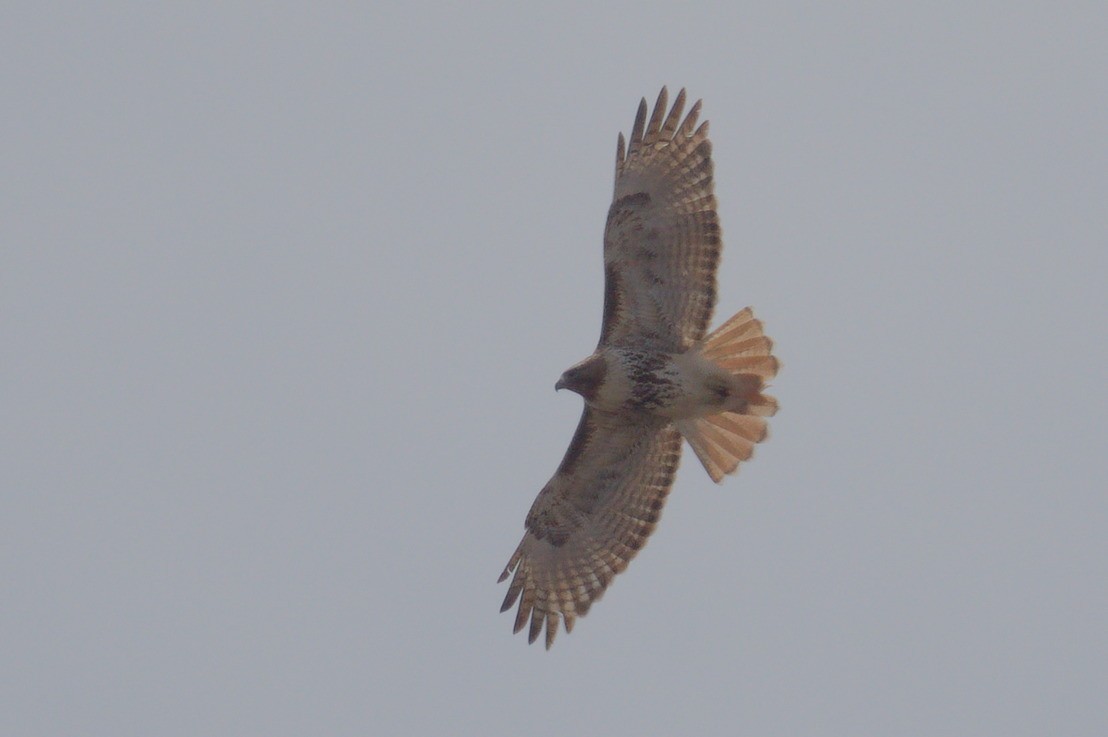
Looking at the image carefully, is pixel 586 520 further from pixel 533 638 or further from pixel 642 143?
pixel 642 143

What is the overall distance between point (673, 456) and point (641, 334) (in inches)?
41.6

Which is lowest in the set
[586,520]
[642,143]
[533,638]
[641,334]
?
[533,638]

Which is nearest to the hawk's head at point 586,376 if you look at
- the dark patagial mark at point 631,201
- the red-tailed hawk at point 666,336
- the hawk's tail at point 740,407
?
the red-tailed hawk at point 666,336

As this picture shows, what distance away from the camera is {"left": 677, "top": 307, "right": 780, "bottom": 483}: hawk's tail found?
1359cm

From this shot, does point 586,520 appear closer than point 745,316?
No

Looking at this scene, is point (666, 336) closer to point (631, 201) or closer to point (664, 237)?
point (664, 237)

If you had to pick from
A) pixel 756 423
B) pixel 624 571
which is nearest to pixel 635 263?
pixel 756 423

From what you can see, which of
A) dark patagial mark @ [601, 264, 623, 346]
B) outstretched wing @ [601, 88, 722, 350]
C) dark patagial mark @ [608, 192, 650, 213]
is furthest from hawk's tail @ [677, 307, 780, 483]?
dark patagial mark @ [608, 192, 650, 213]

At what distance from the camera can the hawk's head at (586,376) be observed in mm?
13812

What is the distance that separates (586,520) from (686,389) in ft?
4.81

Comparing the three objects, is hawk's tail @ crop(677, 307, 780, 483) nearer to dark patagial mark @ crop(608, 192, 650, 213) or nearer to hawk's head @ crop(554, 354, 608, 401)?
hawk's head @ crop(554, 354, 608, 401)

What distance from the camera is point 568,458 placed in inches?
566

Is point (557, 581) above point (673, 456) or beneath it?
beneath

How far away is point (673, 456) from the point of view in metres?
14.4
